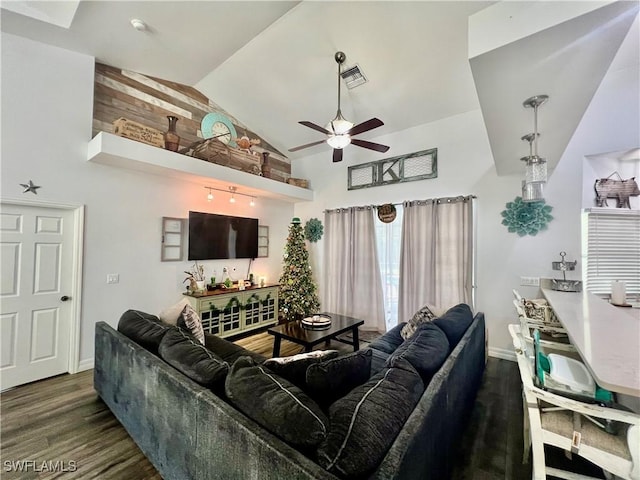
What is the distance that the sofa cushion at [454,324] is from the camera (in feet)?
7.16

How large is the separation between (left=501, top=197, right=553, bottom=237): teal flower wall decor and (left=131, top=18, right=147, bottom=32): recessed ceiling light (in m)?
4.88

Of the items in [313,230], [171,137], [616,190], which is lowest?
[313,230]

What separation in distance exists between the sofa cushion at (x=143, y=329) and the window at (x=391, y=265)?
347 cm

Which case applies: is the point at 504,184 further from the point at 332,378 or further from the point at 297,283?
the point at 332,378

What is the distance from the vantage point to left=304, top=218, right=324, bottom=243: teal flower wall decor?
554cm

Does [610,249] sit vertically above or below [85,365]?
above

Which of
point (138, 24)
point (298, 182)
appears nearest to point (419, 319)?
point (298, 182)

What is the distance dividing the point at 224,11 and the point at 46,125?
234 cm

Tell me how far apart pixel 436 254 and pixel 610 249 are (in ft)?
6.27

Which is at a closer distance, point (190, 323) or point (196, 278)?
point (190, 323)

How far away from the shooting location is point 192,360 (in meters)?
1.62

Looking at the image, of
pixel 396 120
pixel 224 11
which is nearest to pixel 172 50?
pixel 224 11

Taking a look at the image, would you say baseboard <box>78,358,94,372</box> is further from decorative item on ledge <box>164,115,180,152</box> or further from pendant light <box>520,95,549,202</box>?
pendant light <box>520,95,549,202</box>

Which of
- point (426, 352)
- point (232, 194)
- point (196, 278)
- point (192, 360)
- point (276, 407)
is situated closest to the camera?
point (276, 407)
